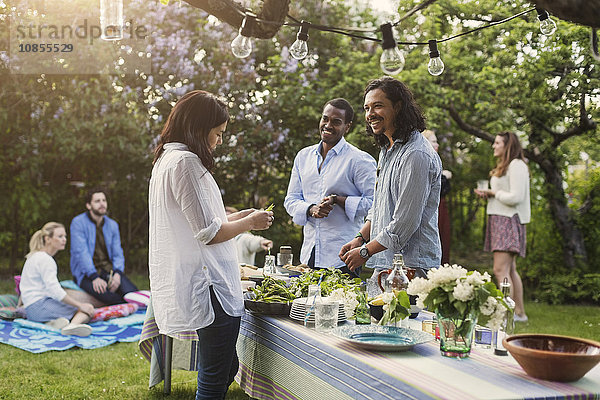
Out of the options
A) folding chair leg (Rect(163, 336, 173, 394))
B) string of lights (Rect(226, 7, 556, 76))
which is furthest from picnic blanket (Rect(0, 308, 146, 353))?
string of lights (Rect(226, 7, 556, 76))

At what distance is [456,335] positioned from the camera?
199 cm

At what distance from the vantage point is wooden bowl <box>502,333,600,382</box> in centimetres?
170

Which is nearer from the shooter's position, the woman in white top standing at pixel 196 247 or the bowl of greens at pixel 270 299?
the woman in white top standing at pixel 196 247

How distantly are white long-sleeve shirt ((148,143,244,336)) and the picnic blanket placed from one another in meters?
2.58

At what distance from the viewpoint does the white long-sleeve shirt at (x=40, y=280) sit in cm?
521

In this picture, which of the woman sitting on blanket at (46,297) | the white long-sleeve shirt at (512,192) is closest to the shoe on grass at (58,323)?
the woman sitting on blanket at (46,297)

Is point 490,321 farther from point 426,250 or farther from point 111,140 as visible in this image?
point 111,140

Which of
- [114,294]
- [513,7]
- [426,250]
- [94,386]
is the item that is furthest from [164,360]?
[513,7]

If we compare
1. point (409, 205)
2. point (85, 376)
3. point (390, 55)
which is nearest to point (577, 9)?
point (390, 55)

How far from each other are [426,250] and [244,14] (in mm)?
1279

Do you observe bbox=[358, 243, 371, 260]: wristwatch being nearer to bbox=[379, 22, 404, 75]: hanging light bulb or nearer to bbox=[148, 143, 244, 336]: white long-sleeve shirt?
bbox=[148, 143, 244, 336]: white long-sleeve shirt

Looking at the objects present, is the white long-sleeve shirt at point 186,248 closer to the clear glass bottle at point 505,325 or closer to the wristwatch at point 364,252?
the wristwatch at point 364,252

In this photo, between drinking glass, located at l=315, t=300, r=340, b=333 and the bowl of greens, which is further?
→ the bowl of greens

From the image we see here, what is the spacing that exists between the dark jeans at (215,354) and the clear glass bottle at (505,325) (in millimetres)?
1001
